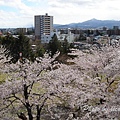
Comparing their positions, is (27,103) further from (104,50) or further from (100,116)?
(104,50)

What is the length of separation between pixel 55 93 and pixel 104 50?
4.53 m

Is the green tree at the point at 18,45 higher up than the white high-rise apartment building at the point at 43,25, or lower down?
lower down

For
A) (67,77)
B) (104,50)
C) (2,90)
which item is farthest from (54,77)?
(104,50)

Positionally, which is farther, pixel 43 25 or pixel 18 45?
pixel 43 25

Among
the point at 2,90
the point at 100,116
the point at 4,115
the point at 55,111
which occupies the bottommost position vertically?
the point at 55,111

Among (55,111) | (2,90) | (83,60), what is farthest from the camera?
(83,60)

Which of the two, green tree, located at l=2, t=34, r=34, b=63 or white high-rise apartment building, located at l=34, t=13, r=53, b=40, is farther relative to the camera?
white high-rise apartment building, located at l=34, t=13, r=53, b=40

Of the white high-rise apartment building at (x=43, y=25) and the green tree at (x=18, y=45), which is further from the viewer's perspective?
the white high-rise apartment building at (x=43, y=25)

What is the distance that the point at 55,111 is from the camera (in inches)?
328

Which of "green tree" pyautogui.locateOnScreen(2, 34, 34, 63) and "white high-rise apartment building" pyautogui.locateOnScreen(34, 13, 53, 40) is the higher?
"white high-rise apartment building" pyautogui.locateOnScreen(34, 13, 53, 40)

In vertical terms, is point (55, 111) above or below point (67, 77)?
below

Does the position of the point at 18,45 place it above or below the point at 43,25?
below

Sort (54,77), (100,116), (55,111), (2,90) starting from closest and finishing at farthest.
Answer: (100,116) < (2,90) < (54,77) < (55,111)

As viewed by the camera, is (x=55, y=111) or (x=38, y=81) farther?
(x=55, y=111)
